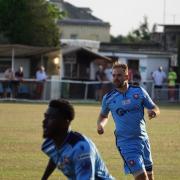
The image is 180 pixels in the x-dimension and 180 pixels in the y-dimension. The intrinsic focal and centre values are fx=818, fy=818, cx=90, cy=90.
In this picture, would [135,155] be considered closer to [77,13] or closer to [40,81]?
[40,81]

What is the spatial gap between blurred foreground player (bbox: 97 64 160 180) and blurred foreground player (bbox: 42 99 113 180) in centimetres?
379

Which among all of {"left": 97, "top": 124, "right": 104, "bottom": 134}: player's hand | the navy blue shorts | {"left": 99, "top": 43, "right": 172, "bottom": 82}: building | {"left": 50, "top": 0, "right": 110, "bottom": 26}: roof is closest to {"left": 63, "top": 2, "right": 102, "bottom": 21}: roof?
{"left": 50, "top": 0, "right": 110, "bottom": 26}: roof

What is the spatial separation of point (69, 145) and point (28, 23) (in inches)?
1843

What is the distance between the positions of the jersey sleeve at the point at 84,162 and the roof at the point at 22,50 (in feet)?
119

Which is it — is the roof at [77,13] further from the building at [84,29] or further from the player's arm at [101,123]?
the player's arm at [101,123]

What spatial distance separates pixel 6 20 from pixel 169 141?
119ft

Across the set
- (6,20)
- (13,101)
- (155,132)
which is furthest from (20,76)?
(155,132)

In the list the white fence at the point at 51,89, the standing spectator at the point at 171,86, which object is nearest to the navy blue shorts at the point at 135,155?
the white fence at the point at 51,89

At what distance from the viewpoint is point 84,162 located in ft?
21.3

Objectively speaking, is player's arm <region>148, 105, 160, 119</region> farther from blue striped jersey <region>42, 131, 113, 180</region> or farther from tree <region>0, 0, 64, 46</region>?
tree <region>0, 0, 64, 46</region>

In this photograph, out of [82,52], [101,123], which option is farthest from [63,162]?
[82,52]

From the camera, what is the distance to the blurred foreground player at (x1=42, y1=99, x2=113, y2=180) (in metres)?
6.50

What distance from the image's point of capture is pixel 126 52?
2240 inches

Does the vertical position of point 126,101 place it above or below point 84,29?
below
